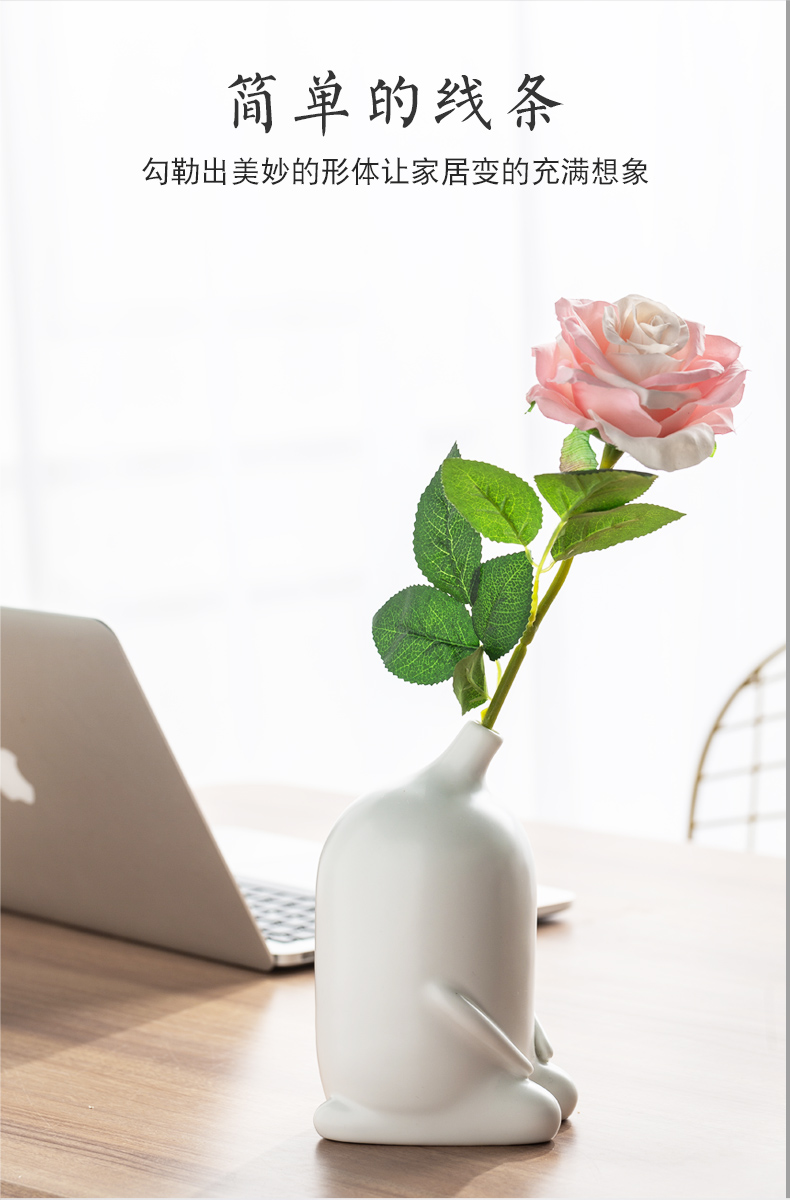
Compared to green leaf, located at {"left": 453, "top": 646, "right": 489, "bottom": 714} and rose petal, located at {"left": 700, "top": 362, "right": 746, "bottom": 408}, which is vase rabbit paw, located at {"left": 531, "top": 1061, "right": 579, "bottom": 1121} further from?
rose petal, located at {"left": 700, "top": 362, "right": 746, "bottom": 408}

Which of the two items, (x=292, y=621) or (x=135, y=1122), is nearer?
(x=135, y=1122)

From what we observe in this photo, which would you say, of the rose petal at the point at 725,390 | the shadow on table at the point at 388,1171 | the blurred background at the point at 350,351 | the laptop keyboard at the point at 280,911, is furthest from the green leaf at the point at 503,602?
the blurred background at the point at 350,351

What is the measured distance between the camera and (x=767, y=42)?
2.56 meters

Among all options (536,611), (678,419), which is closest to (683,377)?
(678,419)

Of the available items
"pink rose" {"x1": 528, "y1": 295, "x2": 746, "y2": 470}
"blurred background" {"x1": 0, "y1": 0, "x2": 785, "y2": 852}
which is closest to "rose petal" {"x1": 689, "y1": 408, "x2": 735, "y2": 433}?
→ "pink rose" {"x1": 528, "y1": 295, "x2": 746, "y2": 470}

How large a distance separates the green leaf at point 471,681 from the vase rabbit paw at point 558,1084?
18 cm

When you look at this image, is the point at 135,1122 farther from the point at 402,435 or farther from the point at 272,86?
A: the point at 272,86

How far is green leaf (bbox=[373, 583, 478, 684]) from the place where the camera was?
0.65 metres

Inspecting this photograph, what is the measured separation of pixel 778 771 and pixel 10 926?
1.93 m

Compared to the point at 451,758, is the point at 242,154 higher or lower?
higher

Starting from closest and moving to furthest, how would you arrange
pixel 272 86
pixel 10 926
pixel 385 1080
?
pixel 385 1080 → pixel 10 926 → pixel 272 86

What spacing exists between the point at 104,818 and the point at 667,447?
0.48m

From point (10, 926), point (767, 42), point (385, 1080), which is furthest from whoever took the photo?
point (767, 42)

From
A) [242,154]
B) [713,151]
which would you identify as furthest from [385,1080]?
[242,154]
